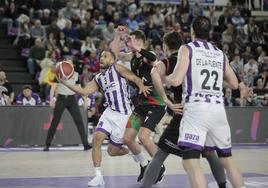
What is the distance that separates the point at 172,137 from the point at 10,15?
46.9ft

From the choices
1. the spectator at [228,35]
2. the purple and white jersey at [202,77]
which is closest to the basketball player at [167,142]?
the purple and white jersey at [202,77]

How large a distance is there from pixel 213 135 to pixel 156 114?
278 centimetres

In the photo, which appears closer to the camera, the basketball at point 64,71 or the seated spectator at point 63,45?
the basketball at point 64,71

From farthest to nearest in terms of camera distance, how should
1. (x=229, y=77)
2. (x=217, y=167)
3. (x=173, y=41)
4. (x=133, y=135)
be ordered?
(x=133, y=135), (x=173, y=41), (x=217, y=167), (x=229, y=77)

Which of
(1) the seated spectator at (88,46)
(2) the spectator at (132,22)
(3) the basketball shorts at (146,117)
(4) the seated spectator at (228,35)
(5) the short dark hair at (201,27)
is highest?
(5) the short dark hair at (201,27)

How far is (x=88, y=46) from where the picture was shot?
19.8 m

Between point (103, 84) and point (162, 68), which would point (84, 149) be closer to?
point (103, 84)

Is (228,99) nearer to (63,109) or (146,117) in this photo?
(63,109)

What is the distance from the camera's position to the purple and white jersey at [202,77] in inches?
240

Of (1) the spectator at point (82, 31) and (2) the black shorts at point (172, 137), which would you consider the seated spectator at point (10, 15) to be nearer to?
(1) the spectator at point (82, 31)

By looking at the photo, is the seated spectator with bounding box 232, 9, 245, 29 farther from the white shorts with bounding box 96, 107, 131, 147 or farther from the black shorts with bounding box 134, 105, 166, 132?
the white shorts with bounding box 96, 107, 131, 147

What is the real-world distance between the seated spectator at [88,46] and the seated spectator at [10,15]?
238cm

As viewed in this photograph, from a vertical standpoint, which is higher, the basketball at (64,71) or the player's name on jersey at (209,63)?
the player's name on jersey at (209,63)

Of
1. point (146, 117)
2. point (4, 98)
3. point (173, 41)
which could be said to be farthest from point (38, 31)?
point (173, 41)
